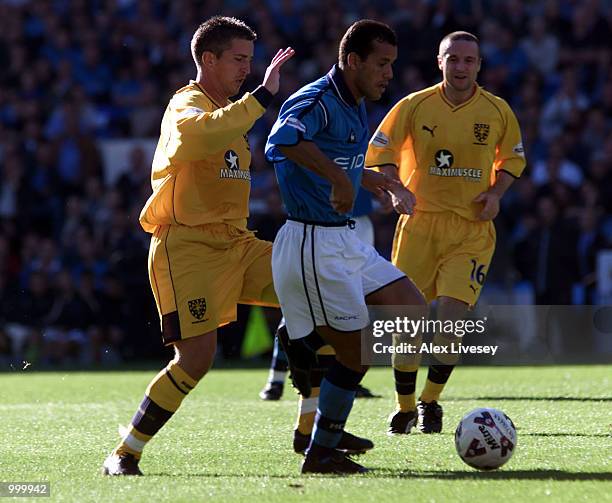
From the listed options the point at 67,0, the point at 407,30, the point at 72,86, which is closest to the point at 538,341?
the point at 407,30

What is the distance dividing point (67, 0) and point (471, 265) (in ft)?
48.2

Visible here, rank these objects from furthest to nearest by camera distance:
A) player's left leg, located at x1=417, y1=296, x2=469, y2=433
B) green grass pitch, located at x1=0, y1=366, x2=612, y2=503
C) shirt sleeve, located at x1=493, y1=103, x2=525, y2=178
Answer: shirt sleeve, located at x1=493, y1=103, x2=525, y2=178, player's left leg, located at x1=417, y1=296, x2=469, y2=433, green grass pitch, located at x1=0, y1=366, x2=612, y2=503

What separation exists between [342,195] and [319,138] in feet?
1.87

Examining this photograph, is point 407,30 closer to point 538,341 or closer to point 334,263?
point 538,341

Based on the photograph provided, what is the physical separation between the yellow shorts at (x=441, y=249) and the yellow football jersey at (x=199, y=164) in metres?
1.95

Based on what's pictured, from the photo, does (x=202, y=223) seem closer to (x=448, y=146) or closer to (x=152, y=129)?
(x=448, y=146)

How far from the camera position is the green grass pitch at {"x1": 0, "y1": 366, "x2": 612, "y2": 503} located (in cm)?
616

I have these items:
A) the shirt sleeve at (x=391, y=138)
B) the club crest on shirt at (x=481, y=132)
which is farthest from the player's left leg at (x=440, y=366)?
the club crest on shirt at (x=481, y=132)

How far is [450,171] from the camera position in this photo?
9.13 metres

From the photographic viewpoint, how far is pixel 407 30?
1856 centimetres

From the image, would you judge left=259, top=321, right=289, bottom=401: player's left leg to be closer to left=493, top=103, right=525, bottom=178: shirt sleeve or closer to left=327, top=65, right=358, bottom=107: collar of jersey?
left=493, top=103, right=525, bottom=178: shirt sleeve

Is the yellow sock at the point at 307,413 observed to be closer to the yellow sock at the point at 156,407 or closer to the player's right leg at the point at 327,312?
the player's right leg at the point at 327,312

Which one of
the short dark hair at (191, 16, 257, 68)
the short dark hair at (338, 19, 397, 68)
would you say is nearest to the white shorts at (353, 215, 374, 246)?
the short dark hair at (191, 16, 257, 68)

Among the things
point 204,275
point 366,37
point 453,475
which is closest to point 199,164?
point 204,275
